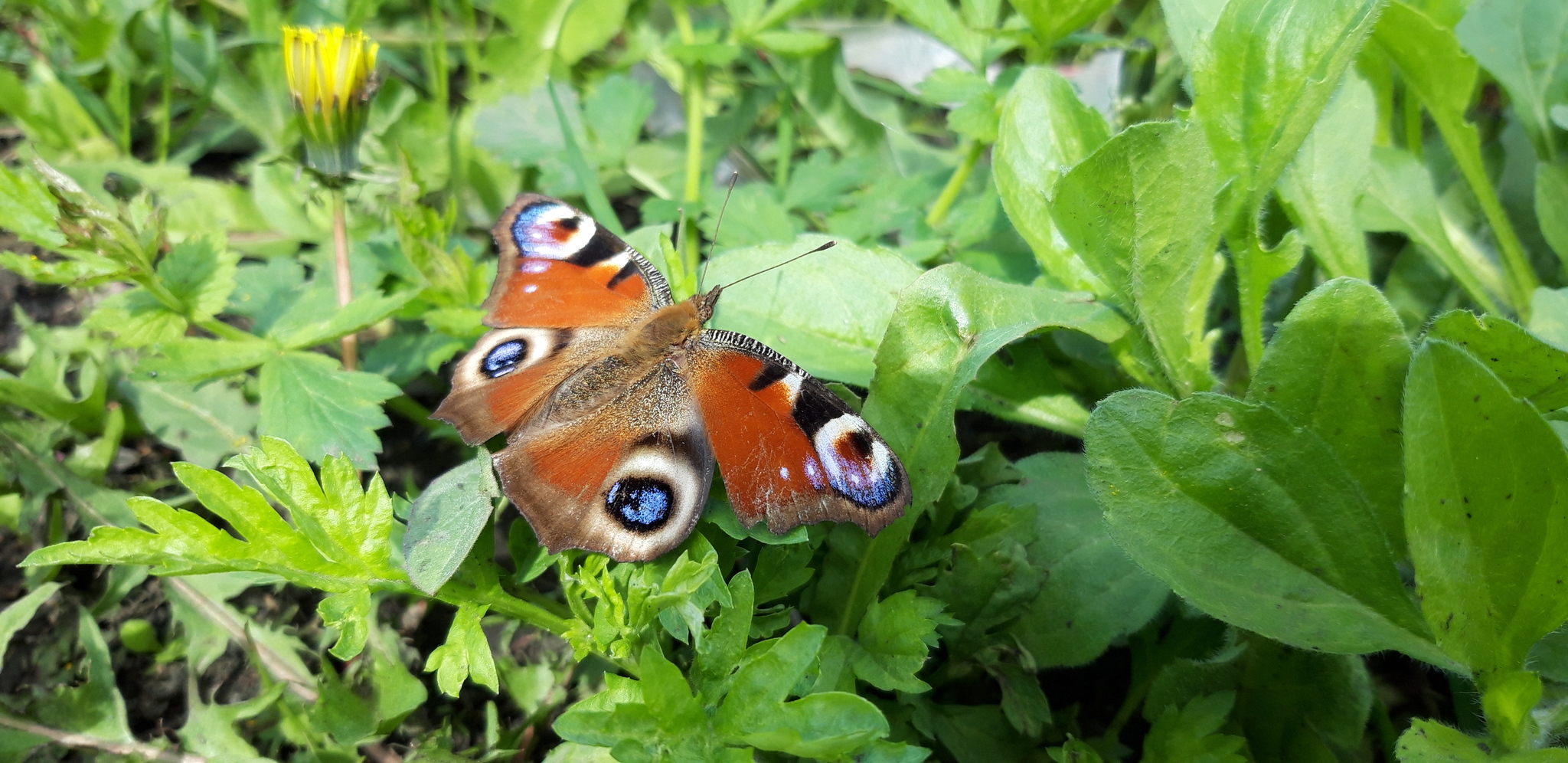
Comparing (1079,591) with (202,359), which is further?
(202,359)

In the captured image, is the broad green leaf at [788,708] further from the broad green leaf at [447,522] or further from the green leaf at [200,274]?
the green leaf at [200,274]

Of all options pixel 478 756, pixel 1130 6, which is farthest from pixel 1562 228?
pixel 478 756

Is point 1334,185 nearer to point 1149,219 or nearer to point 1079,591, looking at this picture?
point 1149,219

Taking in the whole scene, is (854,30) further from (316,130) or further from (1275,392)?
(1275,392)

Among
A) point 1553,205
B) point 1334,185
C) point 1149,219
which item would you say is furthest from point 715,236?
point 1553,205

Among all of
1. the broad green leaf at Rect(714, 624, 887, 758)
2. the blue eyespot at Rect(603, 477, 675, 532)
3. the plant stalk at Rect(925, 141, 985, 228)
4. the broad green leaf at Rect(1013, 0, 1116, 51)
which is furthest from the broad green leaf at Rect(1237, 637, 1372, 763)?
the broad green leaf at Rect(1013, 0, 1116, 51)

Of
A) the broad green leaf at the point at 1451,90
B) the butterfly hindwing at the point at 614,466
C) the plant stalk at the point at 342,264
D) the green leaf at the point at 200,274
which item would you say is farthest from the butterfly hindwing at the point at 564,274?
the broad green leaf at the point at 1451,90

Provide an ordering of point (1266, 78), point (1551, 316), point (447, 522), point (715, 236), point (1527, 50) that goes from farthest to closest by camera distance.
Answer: point (715, 236)
point (1527, 50)
point (1551, 316)
point (1266, 78)
point (447, 522)
